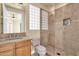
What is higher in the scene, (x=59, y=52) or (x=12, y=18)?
(x=12, y=18)

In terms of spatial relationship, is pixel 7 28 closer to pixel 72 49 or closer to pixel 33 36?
pixel 33 36

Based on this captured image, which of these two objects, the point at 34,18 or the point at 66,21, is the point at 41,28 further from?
the point at 66,21

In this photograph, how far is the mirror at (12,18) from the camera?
6.06 feet

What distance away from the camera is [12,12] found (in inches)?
74.0

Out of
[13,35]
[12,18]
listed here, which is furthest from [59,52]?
[12,18]

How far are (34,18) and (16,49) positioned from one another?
1.99ft

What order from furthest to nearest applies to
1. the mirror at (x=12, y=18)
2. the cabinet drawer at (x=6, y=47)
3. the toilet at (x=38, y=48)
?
the toilet at (x=38, y=48), the mirror at (x=12, y=18), the cabinet drawer at (x=6, y=47)

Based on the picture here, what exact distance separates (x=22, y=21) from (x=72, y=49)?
0.97 m

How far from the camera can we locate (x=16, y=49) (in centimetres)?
186

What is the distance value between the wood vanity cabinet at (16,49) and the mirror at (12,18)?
0.22 meters

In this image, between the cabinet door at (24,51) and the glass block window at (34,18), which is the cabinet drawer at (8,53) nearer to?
the cabinet door at (24,51)

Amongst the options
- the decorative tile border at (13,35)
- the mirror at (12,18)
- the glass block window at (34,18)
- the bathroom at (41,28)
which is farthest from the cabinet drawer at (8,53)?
the glass block window at (34,18)

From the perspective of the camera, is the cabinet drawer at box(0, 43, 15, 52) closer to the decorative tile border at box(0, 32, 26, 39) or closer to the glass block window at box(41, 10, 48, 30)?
the decorative tile border at box(0, 32, 26, 39)

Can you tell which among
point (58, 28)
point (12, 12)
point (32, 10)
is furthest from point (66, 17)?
point (12, 12)
